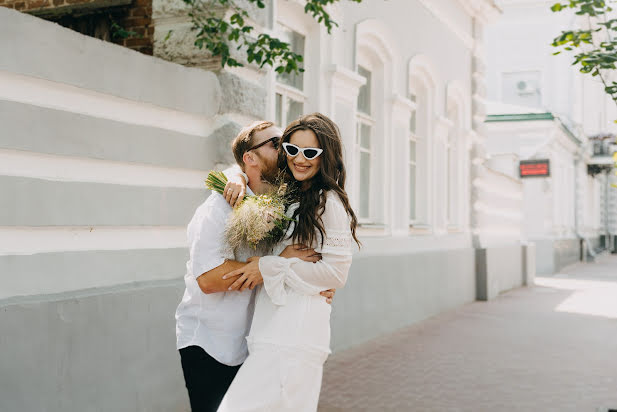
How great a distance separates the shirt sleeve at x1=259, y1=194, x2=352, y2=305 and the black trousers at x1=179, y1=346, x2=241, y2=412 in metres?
0.36

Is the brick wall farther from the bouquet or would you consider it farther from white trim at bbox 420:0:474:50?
white trim at bbox 420:0:474:50

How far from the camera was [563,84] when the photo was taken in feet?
90.9

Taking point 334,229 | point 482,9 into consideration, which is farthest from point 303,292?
point 482,9

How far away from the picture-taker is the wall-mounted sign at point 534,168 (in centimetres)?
2047

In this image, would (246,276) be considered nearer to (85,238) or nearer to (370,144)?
(85,238)

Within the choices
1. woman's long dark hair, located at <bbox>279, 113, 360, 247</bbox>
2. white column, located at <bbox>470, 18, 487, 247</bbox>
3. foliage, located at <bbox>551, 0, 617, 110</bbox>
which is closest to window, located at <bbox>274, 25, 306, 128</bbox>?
foliage, located at <bbox>551, 0, 617, 110</bbox>

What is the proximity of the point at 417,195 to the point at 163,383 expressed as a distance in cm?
782

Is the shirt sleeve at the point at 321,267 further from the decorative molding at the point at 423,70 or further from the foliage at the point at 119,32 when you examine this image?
the decorative molding at the point at 423,70

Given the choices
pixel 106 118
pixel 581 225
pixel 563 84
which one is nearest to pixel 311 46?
pixel 106 118

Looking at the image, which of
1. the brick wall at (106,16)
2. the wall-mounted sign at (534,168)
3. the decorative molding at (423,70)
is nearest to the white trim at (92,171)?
the brick wall at (106,16)

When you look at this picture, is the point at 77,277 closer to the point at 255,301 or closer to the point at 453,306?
the point at 255,301

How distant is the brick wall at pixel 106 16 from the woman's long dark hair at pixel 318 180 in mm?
3769

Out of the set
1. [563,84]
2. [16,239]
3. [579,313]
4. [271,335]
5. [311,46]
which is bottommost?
[579,313]

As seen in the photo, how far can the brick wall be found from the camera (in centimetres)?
605
